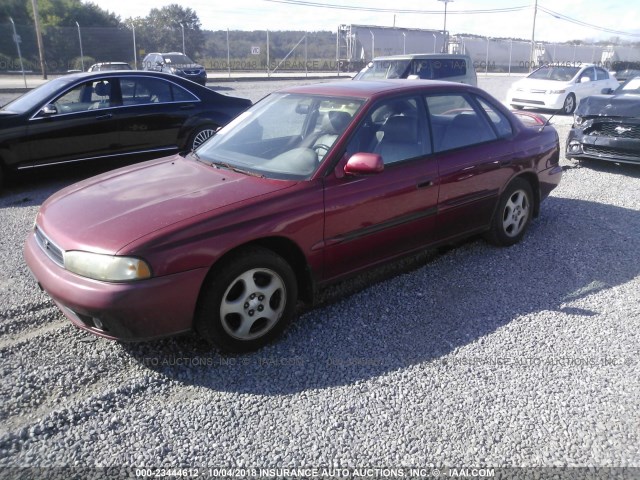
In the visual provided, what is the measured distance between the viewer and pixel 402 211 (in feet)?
12.8

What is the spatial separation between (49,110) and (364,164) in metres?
5.04

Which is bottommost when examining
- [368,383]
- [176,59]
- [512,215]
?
[368,383]

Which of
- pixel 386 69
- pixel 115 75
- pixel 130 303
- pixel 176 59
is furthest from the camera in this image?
pixel 176 59

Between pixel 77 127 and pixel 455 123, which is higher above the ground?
pixel 455 123

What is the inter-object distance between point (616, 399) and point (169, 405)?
Result: 7.86 ft

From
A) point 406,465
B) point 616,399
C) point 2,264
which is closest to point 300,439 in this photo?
point 406,465

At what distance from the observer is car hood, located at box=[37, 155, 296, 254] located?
293cm

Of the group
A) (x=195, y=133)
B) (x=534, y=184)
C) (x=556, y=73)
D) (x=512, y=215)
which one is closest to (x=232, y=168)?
(x=512, y=215)

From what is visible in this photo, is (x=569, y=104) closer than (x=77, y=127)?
No

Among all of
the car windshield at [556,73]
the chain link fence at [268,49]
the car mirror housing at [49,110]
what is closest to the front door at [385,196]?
the car mirror housing at [49,110]

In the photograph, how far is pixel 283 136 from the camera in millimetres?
4043

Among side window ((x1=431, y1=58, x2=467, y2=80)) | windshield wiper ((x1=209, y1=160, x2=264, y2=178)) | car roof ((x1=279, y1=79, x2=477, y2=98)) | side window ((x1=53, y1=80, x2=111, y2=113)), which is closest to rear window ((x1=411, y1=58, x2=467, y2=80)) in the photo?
side window ((x1=431, y1=58, x2=467, y2=80))

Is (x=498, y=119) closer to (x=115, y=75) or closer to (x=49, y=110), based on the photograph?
(x=115, y=75)

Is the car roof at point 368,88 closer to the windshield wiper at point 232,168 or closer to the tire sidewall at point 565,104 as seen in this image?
the windshield wiper at point 232,168
